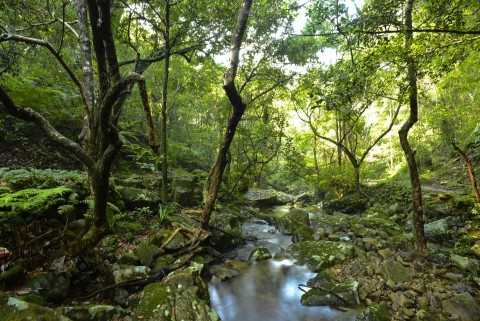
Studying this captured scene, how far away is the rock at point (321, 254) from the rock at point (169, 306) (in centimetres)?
372

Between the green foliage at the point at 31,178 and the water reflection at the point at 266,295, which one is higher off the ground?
the green foliage at the point at 31,178

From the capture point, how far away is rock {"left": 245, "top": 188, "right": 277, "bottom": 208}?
15.4 m

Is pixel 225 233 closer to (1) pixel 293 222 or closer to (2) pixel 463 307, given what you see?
(1) pixel 293 222

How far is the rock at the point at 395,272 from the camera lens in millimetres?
5020

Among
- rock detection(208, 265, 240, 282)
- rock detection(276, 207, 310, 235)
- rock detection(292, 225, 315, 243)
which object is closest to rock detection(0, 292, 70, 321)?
rock detection(208, 265, 240, 282)

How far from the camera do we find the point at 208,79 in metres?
12.5

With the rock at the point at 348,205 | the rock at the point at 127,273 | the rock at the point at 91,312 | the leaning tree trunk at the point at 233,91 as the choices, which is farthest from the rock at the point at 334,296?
the rock at the point at 348,205

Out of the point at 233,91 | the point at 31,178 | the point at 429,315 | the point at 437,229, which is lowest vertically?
the point at 429,315

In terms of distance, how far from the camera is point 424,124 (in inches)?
774

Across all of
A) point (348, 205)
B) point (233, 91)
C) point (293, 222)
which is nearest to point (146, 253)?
point (233, 91)

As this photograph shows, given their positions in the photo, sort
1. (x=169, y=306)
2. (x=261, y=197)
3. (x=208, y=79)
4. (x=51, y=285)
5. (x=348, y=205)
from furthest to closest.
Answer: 1. (x=261, y=197)
2. (x=348, y=205)
3. (x=208, y=79)
4. (x=51, y=285)
5. (x=169, y=306)

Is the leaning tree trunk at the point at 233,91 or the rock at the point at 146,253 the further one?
the leaning tree trunk at the point at 233,91

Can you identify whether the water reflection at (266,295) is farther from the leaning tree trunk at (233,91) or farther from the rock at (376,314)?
→ the leaning tree trunk at (233,91)

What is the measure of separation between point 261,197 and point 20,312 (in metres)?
14.0
